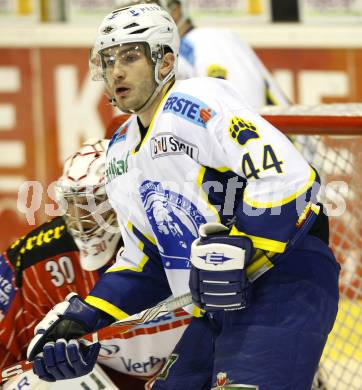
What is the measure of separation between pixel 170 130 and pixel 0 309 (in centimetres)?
116

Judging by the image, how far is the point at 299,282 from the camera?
2432 mm

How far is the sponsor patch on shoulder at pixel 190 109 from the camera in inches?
95.6

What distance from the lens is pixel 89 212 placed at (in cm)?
327

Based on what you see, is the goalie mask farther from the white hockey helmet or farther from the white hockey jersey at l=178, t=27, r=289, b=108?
the white hockey jersey at l=178, t=27, r=289, b=108

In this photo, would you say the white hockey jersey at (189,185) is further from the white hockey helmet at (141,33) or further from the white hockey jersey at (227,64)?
the white hockey jersey at (227,64)

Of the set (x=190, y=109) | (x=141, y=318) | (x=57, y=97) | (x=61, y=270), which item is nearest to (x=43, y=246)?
(x=61, y=270)

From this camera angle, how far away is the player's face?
2.59 metres

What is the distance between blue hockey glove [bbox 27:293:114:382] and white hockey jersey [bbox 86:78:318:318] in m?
0.05

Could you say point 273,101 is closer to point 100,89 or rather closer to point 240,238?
point 100,89

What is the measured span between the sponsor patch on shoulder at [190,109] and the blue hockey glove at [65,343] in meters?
0.56

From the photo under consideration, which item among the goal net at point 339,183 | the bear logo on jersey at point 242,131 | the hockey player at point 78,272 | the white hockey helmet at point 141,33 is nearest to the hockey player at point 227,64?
the goal net at point 339,183

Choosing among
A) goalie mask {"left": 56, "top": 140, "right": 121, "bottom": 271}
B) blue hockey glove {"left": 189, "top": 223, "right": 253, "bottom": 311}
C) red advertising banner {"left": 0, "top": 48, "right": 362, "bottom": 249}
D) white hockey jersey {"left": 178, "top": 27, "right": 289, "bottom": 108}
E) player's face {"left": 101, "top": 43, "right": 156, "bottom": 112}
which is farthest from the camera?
red advertising banner {"left": 0, "top": 48, "right": 362, "bottom": 249}

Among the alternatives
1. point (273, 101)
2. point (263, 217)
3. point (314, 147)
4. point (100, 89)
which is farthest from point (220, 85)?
point (100, 89)
